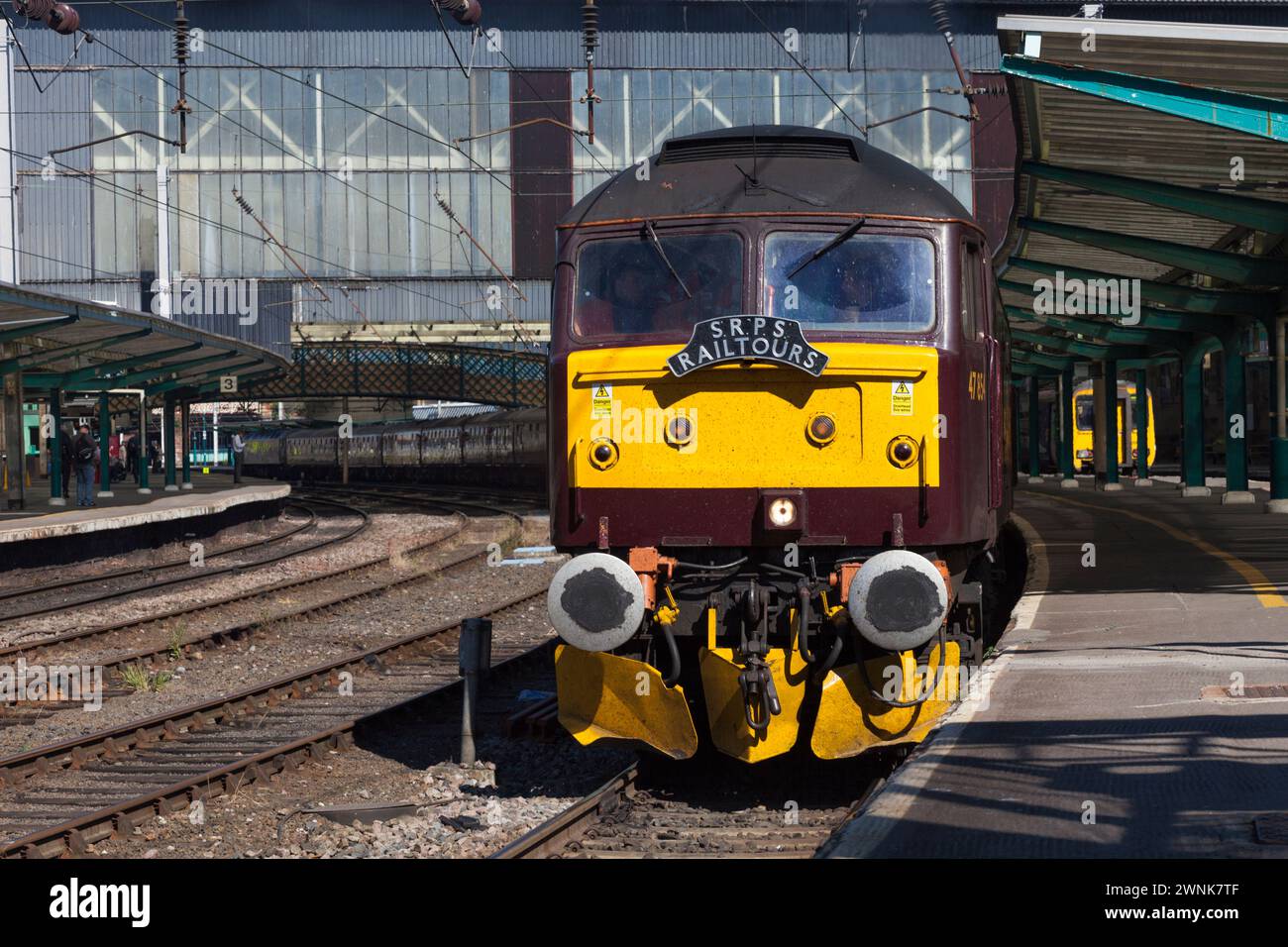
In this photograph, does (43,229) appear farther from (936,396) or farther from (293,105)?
(936,396)

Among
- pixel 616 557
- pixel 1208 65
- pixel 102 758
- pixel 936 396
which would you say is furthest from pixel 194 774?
pixel 1208 65

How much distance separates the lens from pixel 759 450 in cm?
840

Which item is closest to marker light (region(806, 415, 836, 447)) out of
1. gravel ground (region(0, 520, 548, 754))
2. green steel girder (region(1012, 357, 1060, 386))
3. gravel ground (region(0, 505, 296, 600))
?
gravel ground (region(0, 520, 548, 754))

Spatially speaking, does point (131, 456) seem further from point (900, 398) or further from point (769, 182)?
point (900, 398)

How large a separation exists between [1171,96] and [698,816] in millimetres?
7422

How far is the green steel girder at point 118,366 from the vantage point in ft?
91.6

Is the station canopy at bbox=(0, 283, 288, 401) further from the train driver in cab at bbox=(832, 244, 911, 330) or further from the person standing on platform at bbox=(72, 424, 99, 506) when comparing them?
the train driver in cab at bbox=(832, 244, 911, 330)

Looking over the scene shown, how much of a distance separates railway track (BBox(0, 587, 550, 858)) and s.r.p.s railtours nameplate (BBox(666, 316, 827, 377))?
3.88 meters

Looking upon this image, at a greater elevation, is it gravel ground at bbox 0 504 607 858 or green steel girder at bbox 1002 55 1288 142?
green steel girder at bbox 1002 55 1288 142

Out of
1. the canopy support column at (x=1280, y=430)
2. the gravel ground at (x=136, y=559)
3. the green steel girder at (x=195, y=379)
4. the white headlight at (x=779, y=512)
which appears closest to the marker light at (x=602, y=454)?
the white headlight at (x=779, y=512)

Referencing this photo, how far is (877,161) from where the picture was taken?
29.7ft

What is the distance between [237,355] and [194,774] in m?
23.6

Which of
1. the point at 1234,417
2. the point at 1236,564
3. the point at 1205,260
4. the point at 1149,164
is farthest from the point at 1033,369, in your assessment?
the point at 1236,564

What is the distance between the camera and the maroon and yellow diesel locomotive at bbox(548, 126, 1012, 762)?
812 cm
